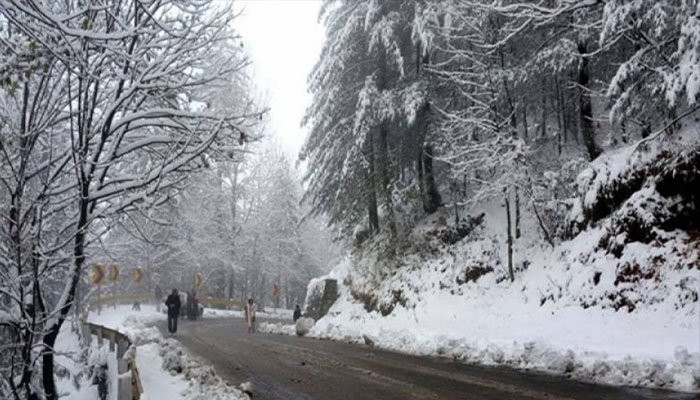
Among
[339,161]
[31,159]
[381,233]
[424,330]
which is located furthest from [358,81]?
[31,159]

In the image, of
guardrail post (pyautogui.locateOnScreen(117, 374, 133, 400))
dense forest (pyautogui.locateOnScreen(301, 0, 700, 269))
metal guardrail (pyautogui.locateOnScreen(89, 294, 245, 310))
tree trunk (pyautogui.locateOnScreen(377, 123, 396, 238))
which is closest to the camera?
guardrail post (pyautogui.locateOnScreen(117, 374, 133, 400))

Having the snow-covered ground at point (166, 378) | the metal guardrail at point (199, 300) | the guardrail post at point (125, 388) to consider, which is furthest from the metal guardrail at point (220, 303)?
the guardrail post at point (125, 388)

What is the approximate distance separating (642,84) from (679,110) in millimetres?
4881

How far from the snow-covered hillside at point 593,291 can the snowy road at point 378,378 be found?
847 millimetres

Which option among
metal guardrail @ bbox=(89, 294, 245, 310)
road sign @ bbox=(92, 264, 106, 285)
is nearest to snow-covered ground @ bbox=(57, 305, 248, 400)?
road sign @ bbox=(92, 264, 106, 285)

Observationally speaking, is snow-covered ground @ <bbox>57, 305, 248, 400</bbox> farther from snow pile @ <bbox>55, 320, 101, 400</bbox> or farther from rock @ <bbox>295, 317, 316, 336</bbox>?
rock @ <bbox>295, 317, 316, 336</bbox>

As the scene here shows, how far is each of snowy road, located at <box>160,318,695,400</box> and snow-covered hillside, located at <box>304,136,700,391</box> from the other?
85 centimetres

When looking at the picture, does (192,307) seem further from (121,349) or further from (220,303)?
(121,349)

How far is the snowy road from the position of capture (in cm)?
761

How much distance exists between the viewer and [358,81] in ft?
78.7

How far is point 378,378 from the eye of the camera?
9.63 m

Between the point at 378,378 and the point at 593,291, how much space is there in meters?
6.55

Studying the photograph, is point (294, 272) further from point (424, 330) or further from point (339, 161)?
point (424, 330)

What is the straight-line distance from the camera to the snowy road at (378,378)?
761 centimetres
